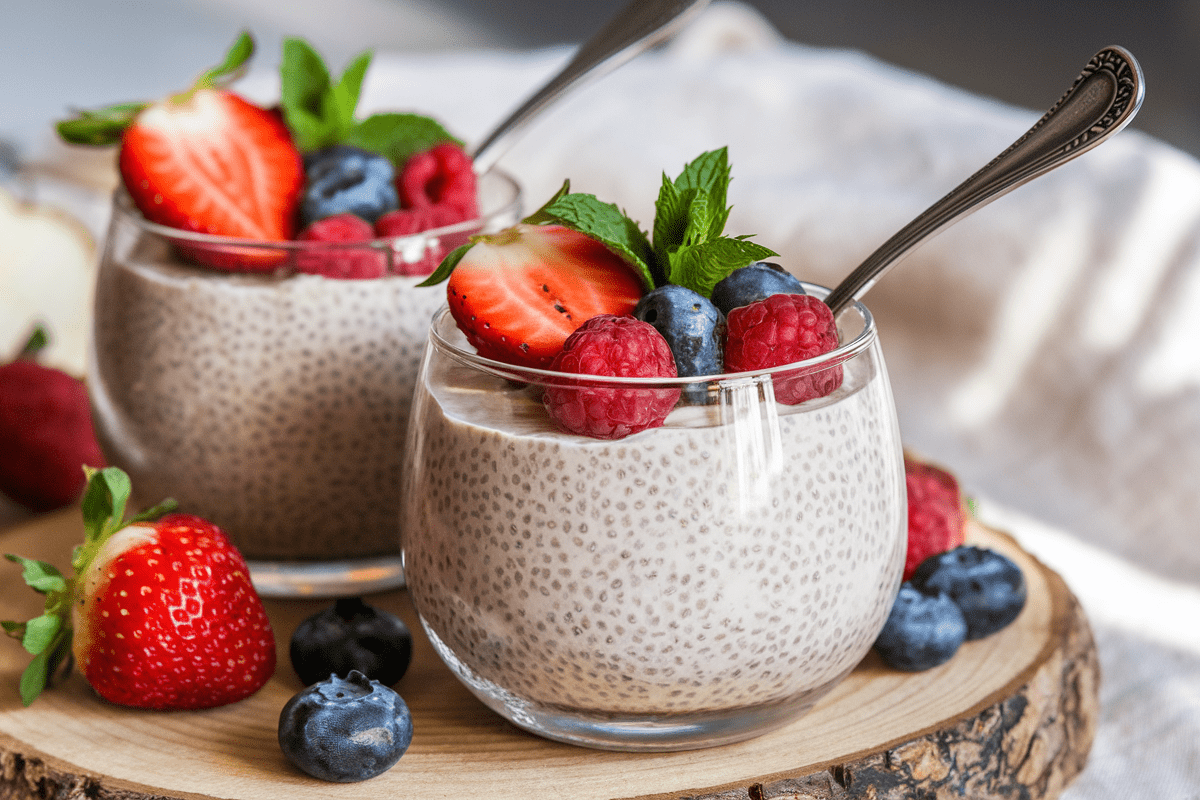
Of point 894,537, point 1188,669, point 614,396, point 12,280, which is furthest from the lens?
point 12,280

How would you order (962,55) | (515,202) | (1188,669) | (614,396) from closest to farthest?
(614,396) → (515,202) → (1188,669) → (962,55)

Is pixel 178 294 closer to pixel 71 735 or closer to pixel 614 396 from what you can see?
pixel 71 735

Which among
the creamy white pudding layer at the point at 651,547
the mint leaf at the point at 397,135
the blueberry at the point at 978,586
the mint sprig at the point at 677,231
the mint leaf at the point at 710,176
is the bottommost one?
the blueberry at the point at 978,586

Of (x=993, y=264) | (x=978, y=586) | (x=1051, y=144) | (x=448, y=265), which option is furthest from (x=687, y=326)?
(x=993, y=264)

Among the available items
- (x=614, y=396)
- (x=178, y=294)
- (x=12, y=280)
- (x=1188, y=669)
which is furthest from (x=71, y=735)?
(x=12, y=280)

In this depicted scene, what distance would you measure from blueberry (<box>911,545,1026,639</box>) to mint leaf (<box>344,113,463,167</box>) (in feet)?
1.84

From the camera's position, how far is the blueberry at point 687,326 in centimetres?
75

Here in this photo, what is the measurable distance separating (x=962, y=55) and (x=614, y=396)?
7.66ft

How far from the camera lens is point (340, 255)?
0.99m

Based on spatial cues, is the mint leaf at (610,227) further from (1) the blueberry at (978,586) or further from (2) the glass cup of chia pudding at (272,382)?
(1) the blueberry at (978,586)

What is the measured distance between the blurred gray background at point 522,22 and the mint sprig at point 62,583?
1.65 metres

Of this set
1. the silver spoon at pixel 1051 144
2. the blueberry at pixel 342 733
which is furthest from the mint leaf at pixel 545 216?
the blueberry at pixel 342 733

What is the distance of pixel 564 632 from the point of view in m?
0.76

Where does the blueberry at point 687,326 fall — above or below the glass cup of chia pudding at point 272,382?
above
